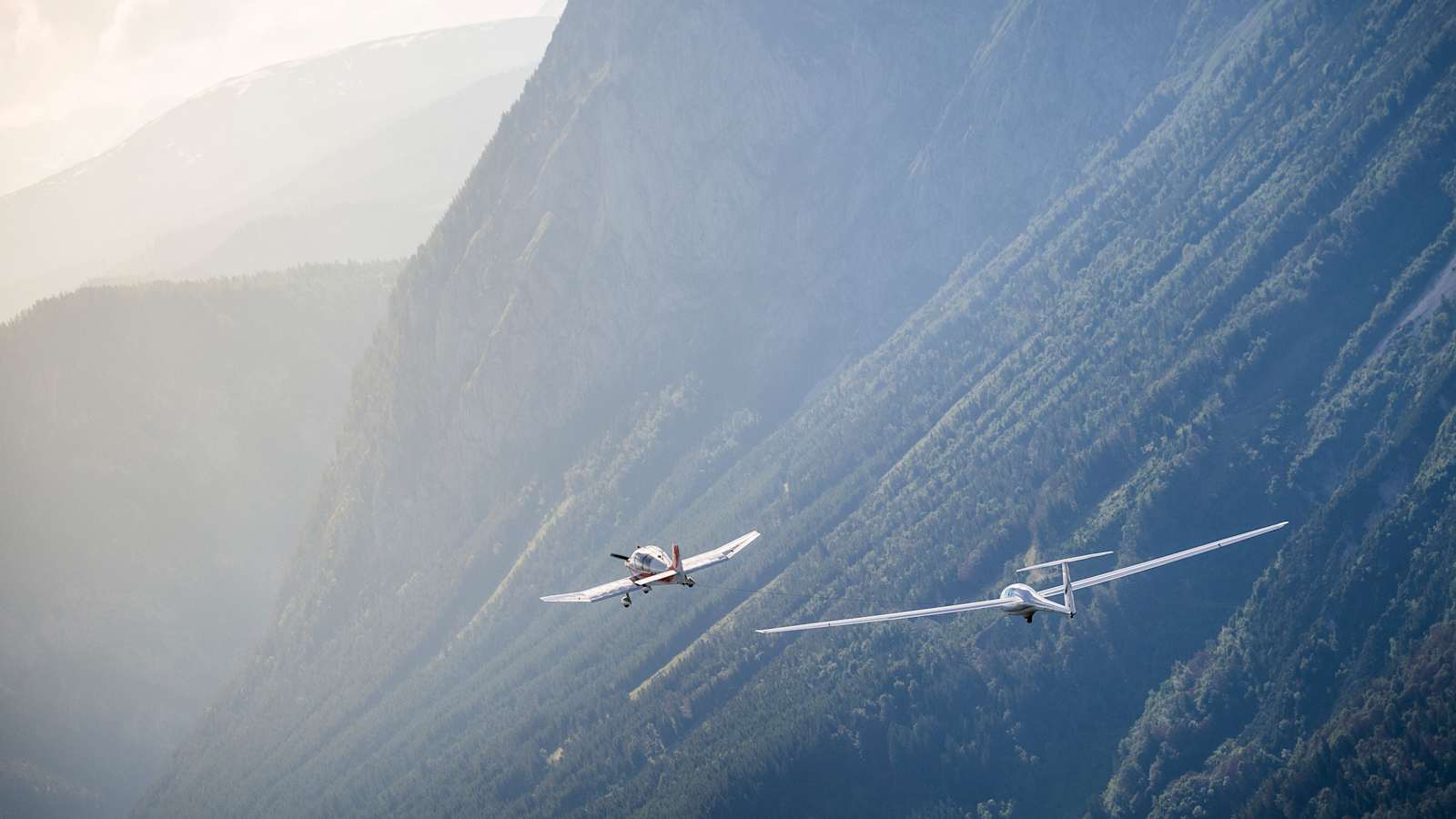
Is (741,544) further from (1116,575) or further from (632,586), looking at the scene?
(1116,575)

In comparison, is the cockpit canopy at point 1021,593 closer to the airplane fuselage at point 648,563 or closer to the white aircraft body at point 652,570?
the white aircraft body at point 652,570

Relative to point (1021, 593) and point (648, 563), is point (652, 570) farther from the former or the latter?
point (1021, 593)

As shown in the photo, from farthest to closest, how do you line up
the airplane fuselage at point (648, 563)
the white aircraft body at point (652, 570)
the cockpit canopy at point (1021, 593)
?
the airplane fuselage at point (648, 563)
the white aircraft body at point (652, 570)
the cockpit canopy at point (1021, 593)

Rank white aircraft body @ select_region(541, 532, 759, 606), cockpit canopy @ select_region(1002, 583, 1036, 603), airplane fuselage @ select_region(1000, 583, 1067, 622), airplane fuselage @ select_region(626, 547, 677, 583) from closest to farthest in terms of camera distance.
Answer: airplane fuselage @ select_region(1000, 583, 1067, 622) → cockpit canopy @ select_region(1002, 583, 1036, 603) → white aircraft body @ select_region(541, 532, 759, 606) → airplane fuselage @ select_region(626, 547, 677, 583)

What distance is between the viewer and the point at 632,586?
173 metres

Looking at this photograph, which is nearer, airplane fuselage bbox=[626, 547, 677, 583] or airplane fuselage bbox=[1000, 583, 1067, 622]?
airplane fuselage bbox=[1000, 583, 1067, 622]

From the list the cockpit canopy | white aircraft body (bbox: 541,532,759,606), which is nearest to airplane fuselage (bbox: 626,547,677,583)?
white aircraft body (bbox: 541,532,759,606)

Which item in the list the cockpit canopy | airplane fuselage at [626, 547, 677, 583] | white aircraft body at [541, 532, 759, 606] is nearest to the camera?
the cockpit canopy

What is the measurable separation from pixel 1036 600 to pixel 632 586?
4837 cm

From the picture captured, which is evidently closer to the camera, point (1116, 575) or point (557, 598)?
point (1116, 575)

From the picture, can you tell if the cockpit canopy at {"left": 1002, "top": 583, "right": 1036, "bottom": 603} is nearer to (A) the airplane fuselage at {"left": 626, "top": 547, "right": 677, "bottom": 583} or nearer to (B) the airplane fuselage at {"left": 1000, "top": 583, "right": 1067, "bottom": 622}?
→ (B) the airplane fuselage at {"left": 1000, "top": 583, "right": 1067, "bottom": 622}

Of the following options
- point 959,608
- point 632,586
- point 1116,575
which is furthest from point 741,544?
point 1116,575

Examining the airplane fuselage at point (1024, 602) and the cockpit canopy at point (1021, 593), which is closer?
the airplane fuselage at point (1024, 602)

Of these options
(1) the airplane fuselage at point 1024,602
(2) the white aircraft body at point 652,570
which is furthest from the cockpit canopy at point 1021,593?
(2) the white aircraft body at point 652,570
